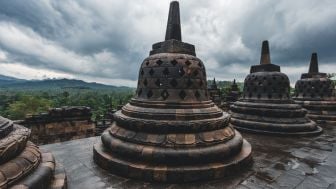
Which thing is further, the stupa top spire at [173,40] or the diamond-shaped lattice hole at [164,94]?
the stupa top spire at [173,40]

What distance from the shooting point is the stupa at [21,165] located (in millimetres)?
2568

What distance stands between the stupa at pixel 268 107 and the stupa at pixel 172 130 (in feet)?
10.6

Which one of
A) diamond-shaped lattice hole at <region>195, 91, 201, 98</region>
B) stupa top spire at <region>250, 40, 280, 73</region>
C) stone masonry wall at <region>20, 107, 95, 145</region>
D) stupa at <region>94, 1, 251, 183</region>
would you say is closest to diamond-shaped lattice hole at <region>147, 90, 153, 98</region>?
stupa at <region>94, 1, 251, 183</region>

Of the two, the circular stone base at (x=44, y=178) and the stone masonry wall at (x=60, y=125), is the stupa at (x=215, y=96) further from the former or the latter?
the circular stone base at (x=44, y=178)

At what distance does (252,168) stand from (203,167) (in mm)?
1274

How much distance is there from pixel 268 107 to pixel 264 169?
14.7 feet

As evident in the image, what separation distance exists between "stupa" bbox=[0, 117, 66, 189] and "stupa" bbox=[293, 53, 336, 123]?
12575 millimetres

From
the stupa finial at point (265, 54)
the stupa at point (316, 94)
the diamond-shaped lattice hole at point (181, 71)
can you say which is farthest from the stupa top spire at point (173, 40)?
the stupa at point (316, 94)

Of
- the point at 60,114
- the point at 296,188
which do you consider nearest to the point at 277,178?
the point at 296,188

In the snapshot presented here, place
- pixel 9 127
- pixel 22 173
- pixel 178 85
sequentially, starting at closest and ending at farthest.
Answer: pixel 22 173
pixel 9 127
pixel 178 85

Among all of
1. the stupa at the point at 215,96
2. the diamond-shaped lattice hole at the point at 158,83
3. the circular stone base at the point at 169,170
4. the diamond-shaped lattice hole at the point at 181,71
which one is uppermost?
the diamond-shaped lattice hole at the point at 181,71

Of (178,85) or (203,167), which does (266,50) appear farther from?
(203,167)

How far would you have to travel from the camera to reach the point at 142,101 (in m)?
4.74

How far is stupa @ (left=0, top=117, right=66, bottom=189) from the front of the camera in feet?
8.42
